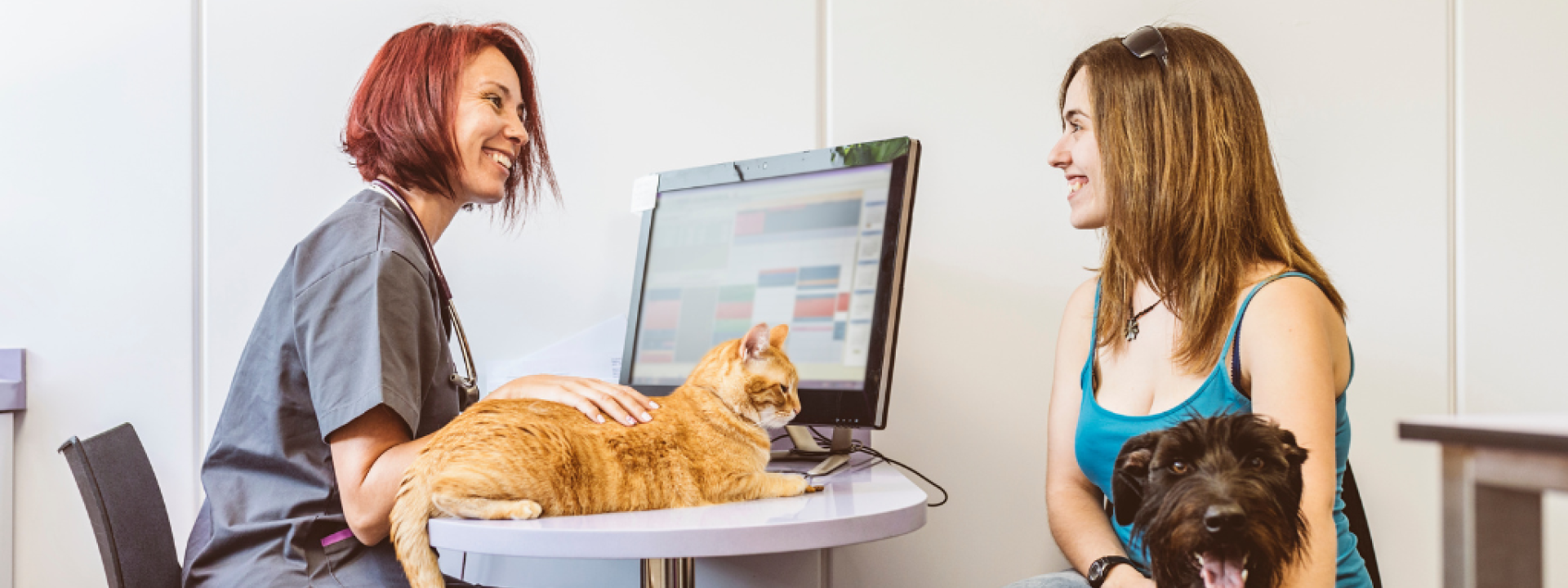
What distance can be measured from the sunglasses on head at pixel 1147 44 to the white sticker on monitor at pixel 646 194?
80cm

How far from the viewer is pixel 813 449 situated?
1.39 meters

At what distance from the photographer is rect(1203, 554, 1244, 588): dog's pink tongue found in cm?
53

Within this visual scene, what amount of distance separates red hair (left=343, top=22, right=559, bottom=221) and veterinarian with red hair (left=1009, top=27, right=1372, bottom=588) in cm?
89

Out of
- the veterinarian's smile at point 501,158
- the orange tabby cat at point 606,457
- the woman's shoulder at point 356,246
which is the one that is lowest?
the orange tabby cat at point 606,457

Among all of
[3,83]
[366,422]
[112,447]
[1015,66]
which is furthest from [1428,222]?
[3,83]

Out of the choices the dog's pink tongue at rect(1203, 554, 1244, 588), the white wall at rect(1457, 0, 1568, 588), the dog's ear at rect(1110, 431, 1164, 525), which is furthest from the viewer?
the white wall at rect(1457, 0, 1568, 588)

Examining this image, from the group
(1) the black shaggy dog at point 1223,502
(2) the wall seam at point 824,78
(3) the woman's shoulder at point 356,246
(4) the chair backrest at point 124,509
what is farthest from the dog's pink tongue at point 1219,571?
(2) the wall seam at point 824,78

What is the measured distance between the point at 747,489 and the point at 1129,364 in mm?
469

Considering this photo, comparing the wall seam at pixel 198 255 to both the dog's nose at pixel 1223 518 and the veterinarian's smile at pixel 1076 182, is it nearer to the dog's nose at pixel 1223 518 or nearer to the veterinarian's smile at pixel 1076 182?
the veterinarian's smile at pixel 1076 182

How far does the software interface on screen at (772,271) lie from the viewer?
1.27m

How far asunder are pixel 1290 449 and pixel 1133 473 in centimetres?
11

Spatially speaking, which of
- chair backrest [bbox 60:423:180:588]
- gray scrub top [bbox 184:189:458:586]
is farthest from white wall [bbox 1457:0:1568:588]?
chair backrest [bbox 60:423:180:588]

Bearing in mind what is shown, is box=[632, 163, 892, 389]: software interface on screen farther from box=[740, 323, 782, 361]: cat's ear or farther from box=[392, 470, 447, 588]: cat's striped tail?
box=[392, 470, 447, 588]: cat's striped tail

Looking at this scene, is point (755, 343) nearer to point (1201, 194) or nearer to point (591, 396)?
point (591, 396)
